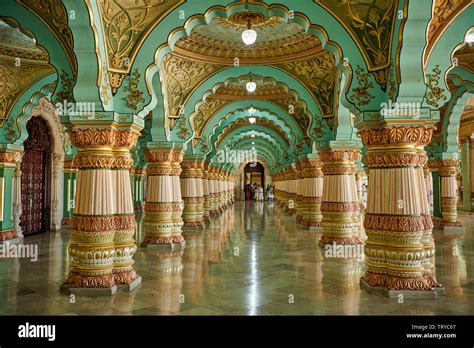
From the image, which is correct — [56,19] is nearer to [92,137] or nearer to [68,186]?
[92,137]

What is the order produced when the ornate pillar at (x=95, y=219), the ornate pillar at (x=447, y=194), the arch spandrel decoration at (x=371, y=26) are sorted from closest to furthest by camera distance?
the arch spandrel decoration at (x=371, y=26), the ornate pillar at (x=95, y=219), the ornate pillar at (x=447, y=194)

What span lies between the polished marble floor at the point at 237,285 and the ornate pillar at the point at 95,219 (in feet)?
0.89

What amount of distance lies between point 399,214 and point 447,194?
1014 cm

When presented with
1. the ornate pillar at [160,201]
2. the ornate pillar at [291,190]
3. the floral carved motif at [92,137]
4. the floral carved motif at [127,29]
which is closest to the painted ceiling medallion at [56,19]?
the floral carved motif at [127,29]

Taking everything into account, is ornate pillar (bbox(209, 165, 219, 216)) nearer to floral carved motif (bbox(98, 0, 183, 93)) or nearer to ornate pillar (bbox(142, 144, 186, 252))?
ornate pillar (bbox(142, 144, 186, 252))

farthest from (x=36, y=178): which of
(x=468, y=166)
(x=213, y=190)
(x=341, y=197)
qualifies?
(x=468, y=166)

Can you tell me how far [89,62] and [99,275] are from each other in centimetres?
318

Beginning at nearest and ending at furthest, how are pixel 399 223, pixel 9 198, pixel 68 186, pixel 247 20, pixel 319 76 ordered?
pixel 399 223, pixel 247 20, pixel 319 76, pixel 9 198, pixel 68 186

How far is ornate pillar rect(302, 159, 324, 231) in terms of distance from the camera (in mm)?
13219

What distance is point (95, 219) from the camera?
18.0 ft

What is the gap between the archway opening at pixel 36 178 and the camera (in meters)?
12.0

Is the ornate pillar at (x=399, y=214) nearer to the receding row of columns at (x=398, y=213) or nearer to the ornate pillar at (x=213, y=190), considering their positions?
the receding row of columns at (x=398, y=213)
